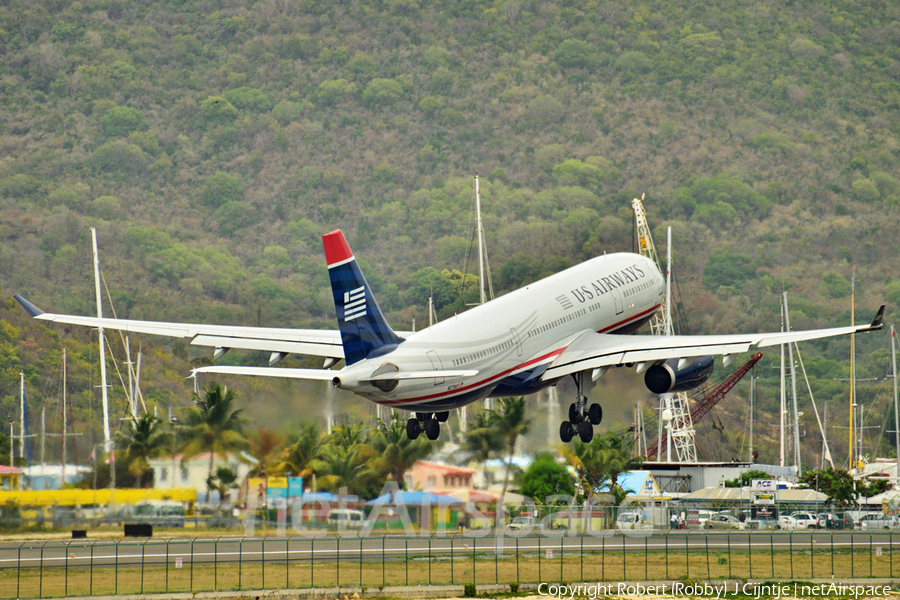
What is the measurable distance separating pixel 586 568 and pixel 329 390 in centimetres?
1210

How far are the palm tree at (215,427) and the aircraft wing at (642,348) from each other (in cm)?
1213

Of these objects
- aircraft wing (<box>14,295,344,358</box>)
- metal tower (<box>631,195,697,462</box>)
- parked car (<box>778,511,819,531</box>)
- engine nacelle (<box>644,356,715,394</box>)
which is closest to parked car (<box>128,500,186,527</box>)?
aircraft wing (<box>14,295,344,358</box>)

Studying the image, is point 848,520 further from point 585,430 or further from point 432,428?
point 432,428

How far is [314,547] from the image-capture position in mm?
51031

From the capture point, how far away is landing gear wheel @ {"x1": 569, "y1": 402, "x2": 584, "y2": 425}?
46406 mm

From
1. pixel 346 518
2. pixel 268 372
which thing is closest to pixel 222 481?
pixel 346 518

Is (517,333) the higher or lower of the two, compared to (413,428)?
higher

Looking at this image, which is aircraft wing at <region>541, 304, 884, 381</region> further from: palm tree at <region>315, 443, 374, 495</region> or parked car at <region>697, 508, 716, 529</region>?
parked car at <region>697, 508, 716, 529</region>

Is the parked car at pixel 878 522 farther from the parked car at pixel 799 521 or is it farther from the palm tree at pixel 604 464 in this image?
the palm tree at pixel 604 464

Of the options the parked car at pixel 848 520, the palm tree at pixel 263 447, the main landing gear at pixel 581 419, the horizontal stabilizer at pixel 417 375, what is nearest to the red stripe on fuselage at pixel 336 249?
the horizontal stabilizer at pixel 417 375

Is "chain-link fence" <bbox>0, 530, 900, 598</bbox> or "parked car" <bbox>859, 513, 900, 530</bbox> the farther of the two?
"parked car" <bbox>859, 513, 900, 530</bbox>

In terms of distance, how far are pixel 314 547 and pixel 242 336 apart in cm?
1155

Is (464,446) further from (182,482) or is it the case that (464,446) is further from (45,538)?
(45,538)

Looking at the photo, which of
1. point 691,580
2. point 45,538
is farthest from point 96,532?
point 691,580
